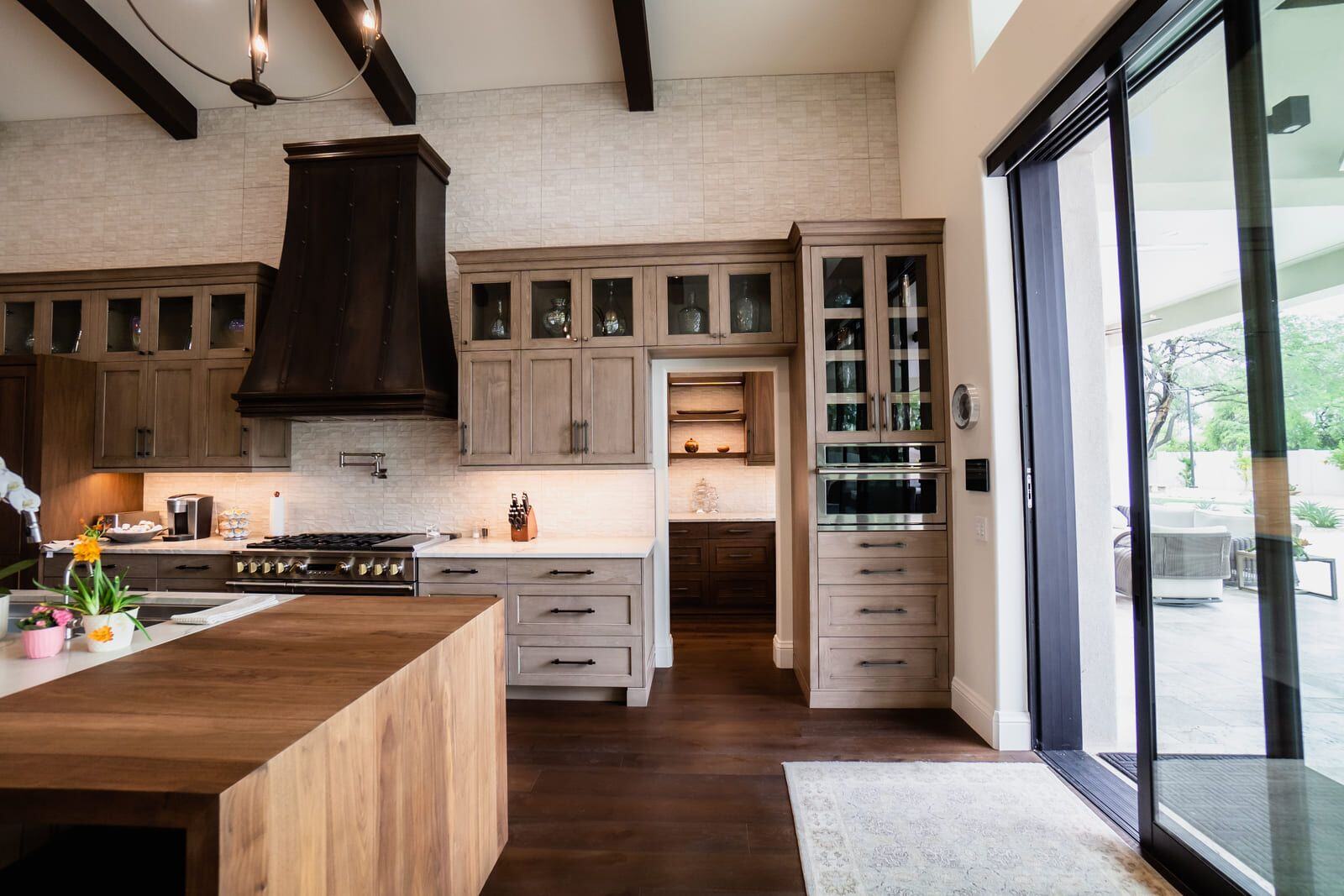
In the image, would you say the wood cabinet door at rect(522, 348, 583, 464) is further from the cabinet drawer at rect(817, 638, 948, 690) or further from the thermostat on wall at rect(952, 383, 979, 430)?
the thermostat on wall at rect(952, 383, 979, 430)

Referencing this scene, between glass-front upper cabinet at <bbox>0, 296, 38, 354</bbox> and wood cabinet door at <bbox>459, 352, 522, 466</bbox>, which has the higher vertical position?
glass-front upper cabinet at <bbox>0, 296, 38, 354</bbox>

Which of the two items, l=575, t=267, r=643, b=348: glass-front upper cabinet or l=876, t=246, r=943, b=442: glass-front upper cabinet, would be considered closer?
l=876, t=246, r=943, b=442: glass-front upper cabinet

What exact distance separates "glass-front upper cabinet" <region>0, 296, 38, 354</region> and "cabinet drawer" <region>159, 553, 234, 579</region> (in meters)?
1.80

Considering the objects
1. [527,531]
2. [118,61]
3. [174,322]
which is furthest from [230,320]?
[527,531]

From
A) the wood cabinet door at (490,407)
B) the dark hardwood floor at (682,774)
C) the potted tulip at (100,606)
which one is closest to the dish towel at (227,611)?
the potted tulip at (100,606)

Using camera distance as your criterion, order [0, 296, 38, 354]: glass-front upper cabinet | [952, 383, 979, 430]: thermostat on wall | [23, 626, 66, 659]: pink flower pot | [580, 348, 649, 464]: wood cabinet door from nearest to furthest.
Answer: [23, 626, 66, 659]: pink flower pot → [952, 383, 979, 430]: thermostat on wall → [580, 348, 649, 464]: wood cabinet door → [0, 296, 38, 354]: glass-front upper cabinet

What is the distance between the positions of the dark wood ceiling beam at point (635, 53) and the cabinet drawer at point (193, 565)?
3710 millimetres

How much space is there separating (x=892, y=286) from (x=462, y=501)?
9.53 feet

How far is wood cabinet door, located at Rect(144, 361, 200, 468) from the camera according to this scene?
3.78m

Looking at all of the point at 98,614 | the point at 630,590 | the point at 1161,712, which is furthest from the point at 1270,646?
the point at 98,614

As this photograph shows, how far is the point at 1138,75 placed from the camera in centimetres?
196

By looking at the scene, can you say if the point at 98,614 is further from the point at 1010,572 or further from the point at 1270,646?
the point at 1010,572

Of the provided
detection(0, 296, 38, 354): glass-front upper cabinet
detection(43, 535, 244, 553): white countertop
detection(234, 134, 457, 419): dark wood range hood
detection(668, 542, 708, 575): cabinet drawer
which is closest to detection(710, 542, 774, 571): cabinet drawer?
detection(668, 542, 708, 575): cabinet drawer

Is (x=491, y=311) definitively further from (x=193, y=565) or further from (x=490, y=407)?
(x=193, y=565)
